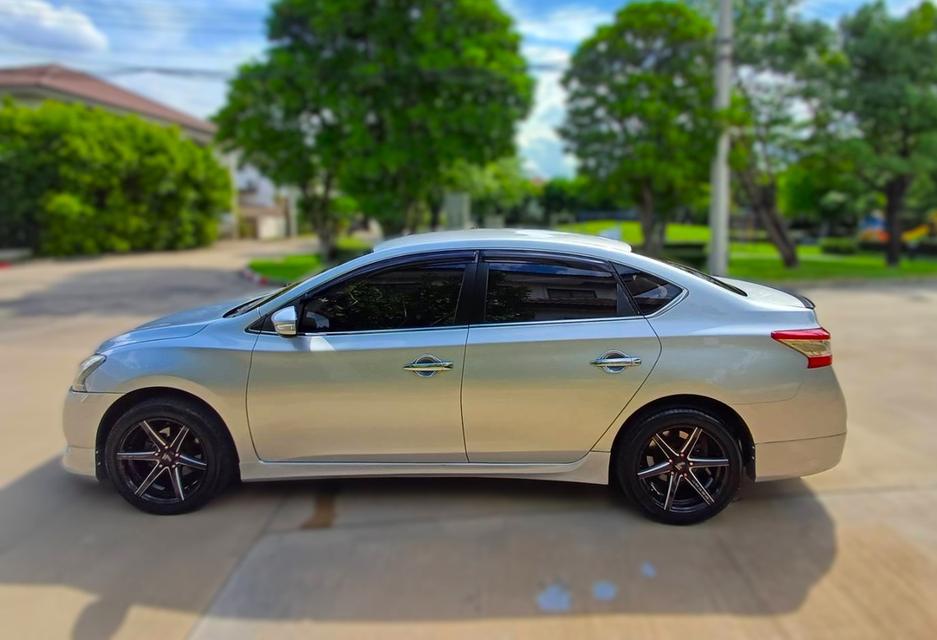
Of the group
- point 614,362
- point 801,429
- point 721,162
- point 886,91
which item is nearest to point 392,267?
point 614,362

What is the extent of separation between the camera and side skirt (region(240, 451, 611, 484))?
3.67 m

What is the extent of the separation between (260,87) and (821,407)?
58.4 ft

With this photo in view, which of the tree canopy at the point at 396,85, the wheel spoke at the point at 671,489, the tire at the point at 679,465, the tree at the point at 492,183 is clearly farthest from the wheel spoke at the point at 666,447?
the tree at the point at 492,183

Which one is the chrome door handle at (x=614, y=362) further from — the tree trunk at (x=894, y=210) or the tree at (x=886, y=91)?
the tree trunk at (x=894, y=210)

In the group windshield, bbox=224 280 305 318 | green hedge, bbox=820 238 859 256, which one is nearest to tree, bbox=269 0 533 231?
windshield, bbox=224 280 305 318

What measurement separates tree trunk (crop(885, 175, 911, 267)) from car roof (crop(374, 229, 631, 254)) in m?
20.2

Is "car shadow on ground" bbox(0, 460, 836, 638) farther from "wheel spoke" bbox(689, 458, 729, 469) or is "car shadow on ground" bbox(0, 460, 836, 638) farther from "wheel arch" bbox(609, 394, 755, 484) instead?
"wheel arch" bbox(609, 394, 755, 484)

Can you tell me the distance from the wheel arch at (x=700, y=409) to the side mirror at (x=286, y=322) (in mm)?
1851

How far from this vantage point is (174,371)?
3.68 m

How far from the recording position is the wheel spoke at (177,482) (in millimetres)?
3797

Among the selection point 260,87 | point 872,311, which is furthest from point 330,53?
point 872,311

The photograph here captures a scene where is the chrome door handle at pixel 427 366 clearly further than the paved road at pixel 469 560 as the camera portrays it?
Yes

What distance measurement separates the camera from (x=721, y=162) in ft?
54.1

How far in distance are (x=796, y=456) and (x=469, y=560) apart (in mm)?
1848
